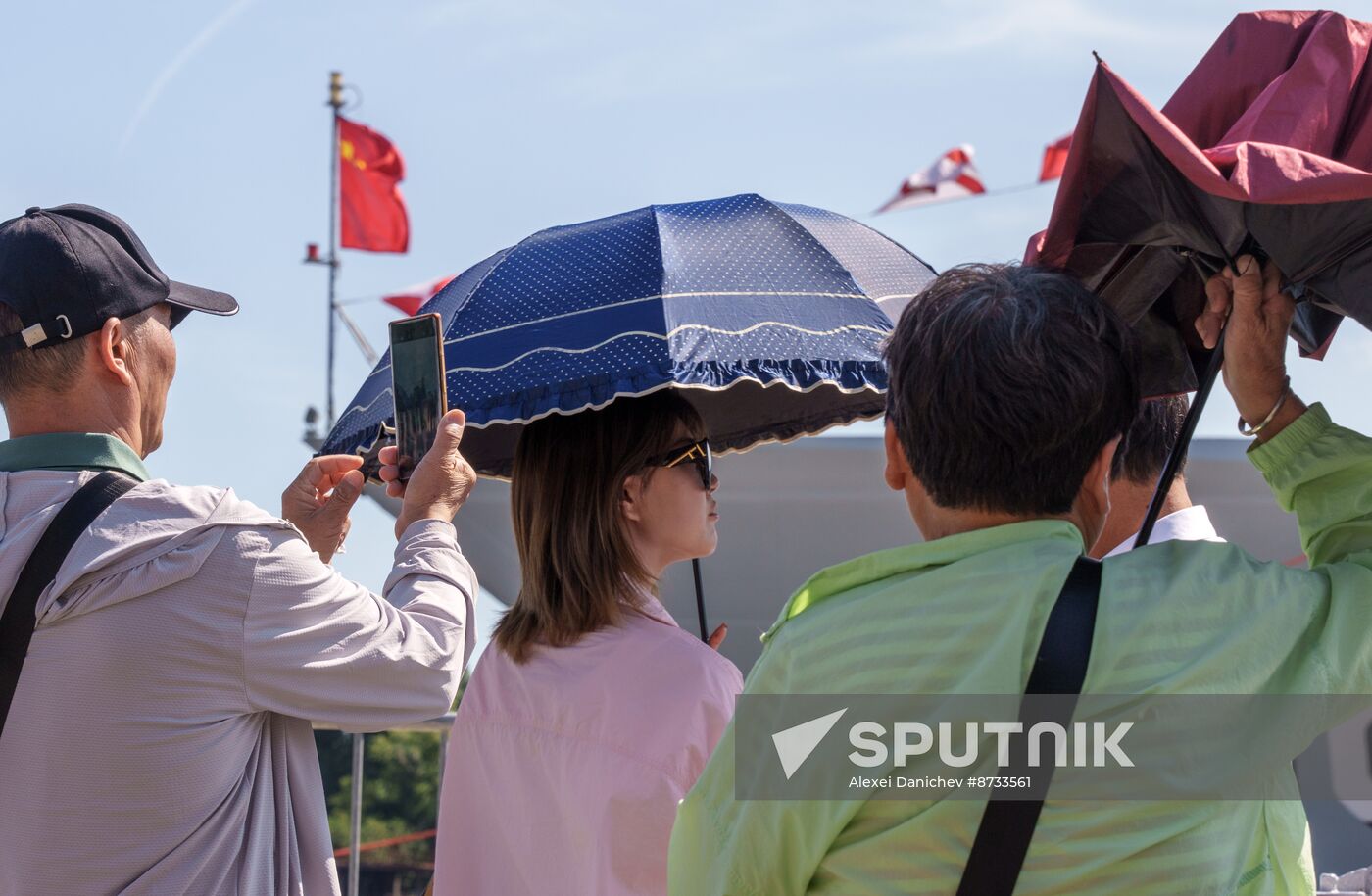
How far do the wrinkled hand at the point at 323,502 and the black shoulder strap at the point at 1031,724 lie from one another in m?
1.58

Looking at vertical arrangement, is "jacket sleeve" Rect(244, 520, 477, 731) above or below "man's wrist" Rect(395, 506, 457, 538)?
below

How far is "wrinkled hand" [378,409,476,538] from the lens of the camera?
2535 millimetres

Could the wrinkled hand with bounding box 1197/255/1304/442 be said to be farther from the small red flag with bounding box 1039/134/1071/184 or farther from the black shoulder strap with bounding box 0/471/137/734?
the small red flag with bounding box 1039/134/1071/184

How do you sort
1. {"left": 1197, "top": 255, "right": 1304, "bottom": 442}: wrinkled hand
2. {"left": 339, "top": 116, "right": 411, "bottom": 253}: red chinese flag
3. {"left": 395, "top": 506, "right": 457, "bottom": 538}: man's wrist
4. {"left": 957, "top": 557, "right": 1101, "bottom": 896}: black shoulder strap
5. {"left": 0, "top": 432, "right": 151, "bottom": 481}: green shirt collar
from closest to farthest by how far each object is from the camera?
{"left": 957, "top": 557, "right": 1101, "bottom": 896}: black shoulder strap < {"left": 1197, "top": 255, "right": 1304, "bottom": 442}: wrinkled hand < {"left": 0, "top": 432, "right": 151, "bottom": 481}: green shirt collar < {"left": 395, "top": 506, "right": 457, "bottom": 538}: man's wrist < {"left": 339, "top": 116, "right": 411, "bottom": 253}: red chinese flag

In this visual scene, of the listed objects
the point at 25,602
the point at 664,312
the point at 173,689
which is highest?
the point at 664,312

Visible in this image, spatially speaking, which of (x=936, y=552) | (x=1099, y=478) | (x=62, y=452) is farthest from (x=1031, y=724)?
(x=62, y=452)

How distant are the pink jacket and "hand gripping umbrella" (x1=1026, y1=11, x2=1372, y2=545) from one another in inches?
32.3

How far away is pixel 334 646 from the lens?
7.22ft

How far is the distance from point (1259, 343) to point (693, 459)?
1164 mm

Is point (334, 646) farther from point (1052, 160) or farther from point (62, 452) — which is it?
point (1052, 160)

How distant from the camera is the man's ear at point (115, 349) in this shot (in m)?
2.33

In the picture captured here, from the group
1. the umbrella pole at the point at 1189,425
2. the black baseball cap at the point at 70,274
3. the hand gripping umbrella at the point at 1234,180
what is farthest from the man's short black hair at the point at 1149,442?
the black baseball cap at the point at 70,274

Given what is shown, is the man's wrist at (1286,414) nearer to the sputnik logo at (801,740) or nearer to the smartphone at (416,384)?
the sputnik logo at (801,740)

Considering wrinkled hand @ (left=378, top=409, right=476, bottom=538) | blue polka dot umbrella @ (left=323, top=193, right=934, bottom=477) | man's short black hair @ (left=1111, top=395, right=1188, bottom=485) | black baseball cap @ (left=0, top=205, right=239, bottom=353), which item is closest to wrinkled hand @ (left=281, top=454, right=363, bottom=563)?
blue polka dot umbrella @ (left=323, top=193, right=934, bottom=477)
